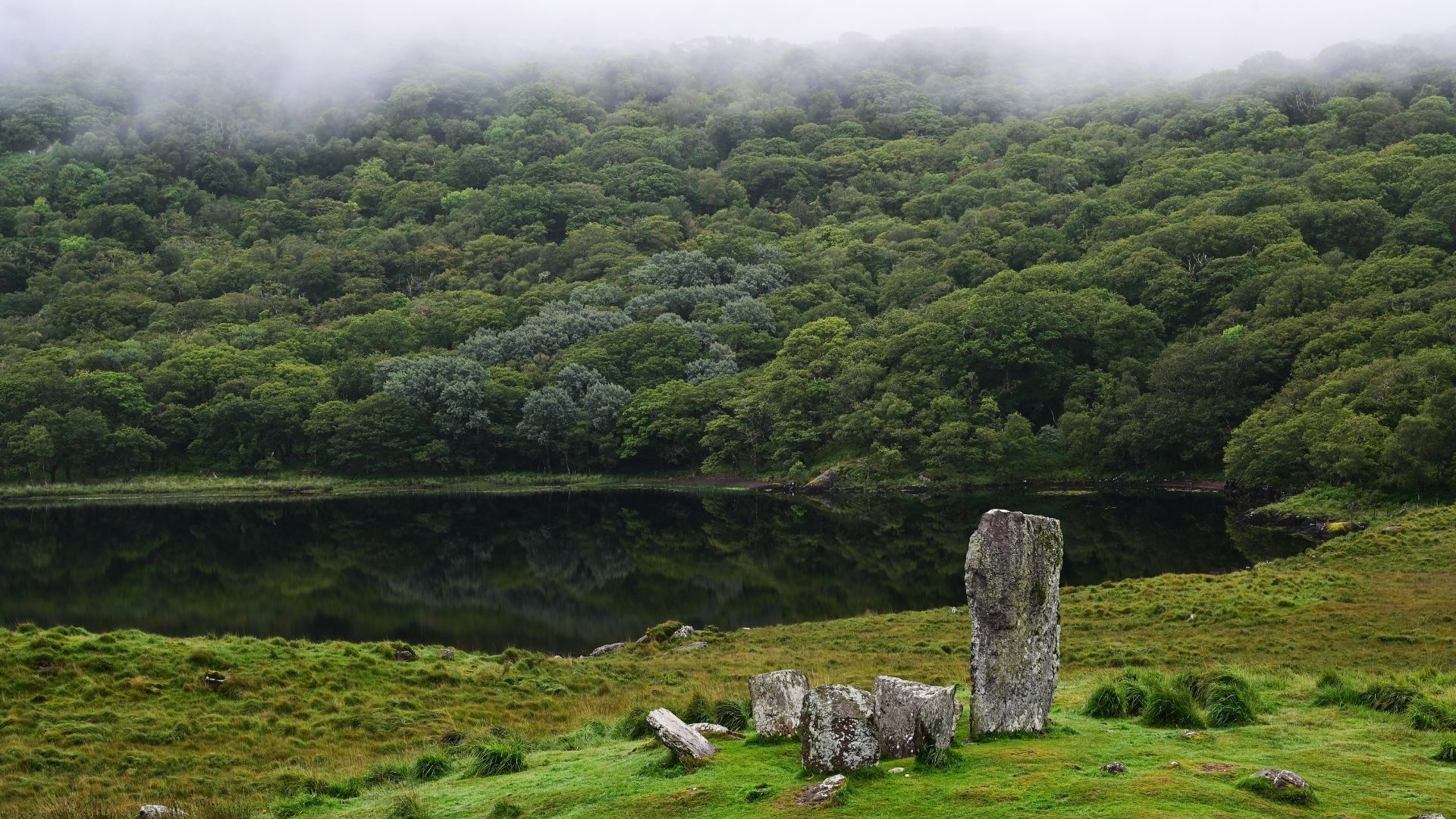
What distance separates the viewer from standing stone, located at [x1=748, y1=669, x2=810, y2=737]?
1279cm

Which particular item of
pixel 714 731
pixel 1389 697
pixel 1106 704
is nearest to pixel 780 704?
pixel 714 731

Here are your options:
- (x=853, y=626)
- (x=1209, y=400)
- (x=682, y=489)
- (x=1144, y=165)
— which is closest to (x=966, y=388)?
(x=1209, y=400)

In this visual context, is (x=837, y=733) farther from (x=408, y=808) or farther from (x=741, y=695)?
(x=741, y=695)

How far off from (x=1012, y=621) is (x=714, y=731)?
401cm

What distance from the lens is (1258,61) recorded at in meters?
196

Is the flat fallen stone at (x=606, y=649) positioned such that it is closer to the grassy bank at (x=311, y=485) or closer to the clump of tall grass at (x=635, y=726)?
the clump of tall grass at (x=635, y=726)

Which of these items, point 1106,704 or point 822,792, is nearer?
point 822,792

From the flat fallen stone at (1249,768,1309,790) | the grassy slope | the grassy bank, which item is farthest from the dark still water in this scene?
the flat fallen stone at (1249,768,1309,790)

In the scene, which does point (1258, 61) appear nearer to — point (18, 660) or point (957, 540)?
point (957, 540)

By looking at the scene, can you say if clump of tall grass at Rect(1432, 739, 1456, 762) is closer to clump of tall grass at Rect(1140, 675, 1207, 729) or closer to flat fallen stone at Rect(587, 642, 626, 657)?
clump of tall grass at Rect(1140, 675, 1207, 729)

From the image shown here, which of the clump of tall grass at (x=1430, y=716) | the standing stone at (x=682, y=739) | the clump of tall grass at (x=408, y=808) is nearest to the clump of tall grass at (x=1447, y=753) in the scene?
the clump of tall grass at (x=1430, y=716)

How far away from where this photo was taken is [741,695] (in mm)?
19406

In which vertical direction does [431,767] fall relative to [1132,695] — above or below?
below

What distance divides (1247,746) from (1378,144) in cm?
13546
